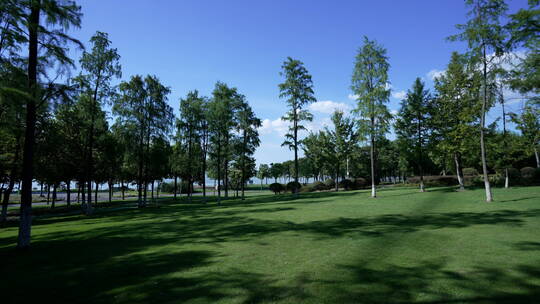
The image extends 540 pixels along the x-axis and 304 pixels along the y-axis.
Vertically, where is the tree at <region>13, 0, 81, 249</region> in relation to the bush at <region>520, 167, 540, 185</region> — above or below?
above

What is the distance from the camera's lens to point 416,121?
1236 inches

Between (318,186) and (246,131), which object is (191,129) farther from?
(318,186)

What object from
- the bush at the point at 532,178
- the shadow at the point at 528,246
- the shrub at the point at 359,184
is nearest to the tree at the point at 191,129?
the shrub at the point at 359,184

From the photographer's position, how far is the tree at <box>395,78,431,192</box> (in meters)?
30.9

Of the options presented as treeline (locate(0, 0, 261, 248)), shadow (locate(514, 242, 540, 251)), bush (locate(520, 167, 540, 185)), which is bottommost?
shadow (locate(514, 242, 540, 251))

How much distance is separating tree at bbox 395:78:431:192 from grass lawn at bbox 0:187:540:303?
68.5 ft

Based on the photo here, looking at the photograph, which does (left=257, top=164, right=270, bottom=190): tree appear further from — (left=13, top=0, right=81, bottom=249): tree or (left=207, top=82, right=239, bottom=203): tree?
(left=13, top=0, right=81, bottom=249): tree

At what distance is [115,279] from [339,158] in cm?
4273

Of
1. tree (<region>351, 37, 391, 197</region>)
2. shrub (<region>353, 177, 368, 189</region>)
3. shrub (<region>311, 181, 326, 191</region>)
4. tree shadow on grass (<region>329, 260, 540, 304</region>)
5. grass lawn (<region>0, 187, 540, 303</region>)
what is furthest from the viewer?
shrub (<region>311, 181, 326, 191</region>)

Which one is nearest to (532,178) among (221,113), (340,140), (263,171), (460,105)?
(460,105)

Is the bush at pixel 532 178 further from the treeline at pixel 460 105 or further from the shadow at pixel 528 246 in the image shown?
the shadow at pixel 528 246

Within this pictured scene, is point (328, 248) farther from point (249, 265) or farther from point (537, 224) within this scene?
point (537, 224)

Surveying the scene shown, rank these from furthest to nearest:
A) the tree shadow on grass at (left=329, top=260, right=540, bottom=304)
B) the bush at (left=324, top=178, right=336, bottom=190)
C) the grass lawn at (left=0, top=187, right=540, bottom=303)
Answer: the bush at (left=324, top=178, right=336, bottom=190), the grass lawn at (left=0, top=187, right=540, bottom=303), the tree shadow on grass at (left=329, top=260, right=540, bottom=304)

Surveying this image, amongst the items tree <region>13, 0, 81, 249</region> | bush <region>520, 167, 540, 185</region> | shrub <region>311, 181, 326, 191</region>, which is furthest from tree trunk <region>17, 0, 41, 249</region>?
bush <region>520, 167, 540, 185</region>
